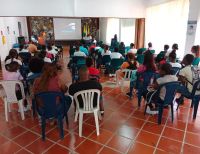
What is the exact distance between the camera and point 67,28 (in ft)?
43.9

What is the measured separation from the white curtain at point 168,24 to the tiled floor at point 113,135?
3.39 meters

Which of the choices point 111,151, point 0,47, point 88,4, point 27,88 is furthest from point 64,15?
point 111,151

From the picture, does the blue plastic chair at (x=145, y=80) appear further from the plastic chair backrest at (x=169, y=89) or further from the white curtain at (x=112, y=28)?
the white curtain at (x=112, y=28)

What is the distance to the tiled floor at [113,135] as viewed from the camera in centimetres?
228

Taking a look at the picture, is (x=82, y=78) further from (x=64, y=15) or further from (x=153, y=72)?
(x=64, y=15)

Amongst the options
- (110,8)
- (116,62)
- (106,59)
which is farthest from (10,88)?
(110,8)

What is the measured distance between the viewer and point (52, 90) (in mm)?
2424

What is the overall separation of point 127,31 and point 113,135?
772 centimetres

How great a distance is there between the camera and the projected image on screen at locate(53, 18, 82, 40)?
13162mm

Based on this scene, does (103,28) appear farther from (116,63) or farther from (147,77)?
(147,77)

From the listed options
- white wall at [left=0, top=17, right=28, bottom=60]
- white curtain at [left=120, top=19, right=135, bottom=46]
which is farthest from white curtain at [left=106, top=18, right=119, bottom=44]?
white wall at [left=0, top=17, right=28, bottom=60]

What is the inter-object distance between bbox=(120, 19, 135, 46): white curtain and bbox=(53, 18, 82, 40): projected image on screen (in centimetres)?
479

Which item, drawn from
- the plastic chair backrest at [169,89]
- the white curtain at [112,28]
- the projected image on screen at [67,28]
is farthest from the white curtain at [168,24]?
the projected image on screen at [67,28]

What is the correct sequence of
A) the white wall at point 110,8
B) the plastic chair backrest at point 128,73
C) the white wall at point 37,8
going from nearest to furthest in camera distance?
the plastic chair backrest at point 128,73
the white wall at point 37,8
the white wall at point 110,8
